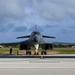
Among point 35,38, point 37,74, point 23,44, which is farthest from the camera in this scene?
point 23,44

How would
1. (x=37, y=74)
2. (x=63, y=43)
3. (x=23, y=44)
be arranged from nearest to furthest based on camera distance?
(x=37, y=74)
(x=23, y=44)
(x=63, y=43)

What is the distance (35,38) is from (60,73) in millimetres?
26329

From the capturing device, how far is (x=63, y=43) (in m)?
45.8

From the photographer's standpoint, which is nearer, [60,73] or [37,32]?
[60,73]

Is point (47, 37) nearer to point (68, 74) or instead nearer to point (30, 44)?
point (30, 44)

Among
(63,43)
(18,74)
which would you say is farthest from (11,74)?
(63,43)

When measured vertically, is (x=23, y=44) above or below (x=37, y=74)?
above

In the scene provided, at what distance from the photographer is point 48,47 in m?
42.7

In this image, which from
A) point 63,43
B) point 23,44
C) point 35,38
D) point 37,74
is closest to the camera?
point 37,74

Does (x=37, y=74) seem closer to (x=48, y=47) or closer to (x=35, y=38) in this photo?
(x=35, y=38)

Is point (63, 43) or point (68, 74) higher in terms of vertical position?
point (63, 43)

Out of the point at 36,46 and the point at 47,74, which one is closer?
the point at 47,74

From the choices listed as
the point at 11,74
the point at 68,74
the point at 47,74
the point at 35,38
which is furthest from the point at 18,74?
the point at 35,38

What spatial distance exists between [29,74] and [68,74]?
156 centimetres
